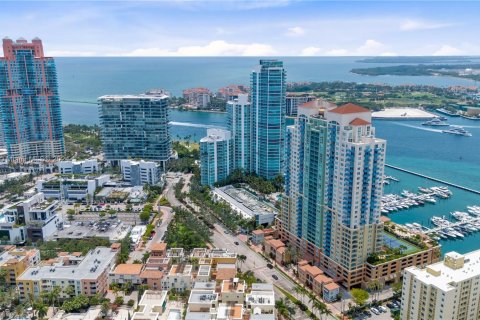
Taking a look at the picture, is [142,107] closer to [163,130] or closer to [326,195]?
[163,130]

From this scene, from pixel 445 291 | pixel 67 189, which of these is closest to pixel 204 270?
pixel 445 291

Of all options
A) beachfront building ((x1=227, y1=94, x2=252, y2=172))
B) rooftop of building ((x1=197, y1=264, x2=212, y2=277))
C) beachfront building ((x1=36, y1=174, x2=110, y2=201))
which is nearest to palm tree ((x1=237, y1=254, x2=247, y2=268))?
rooftop of building ((x1=197, y1=264, x2=212, y2=277))

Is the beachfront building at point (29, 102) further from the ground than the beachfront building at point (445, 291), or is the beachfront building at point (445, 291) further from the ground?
the beachfront building at point (29, 102)

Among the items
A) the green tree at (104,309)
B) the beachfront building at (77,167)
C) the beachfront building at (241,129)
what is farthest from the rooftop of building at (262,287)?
the beachfront building at (77,167)

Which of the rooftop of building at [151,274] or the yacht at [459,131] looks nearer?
the rooftop of building at [151,274]

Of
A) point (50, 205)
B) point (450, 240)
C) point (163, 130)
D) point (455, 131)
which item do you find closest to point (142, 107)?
point (163, 130)

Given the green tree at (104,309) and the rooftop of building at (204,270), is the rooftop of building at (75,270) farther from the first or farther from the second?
the rooftop of building at (204,270)

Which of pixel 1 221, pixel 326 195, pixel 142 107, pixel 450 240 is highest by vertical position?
pixel 142 107
